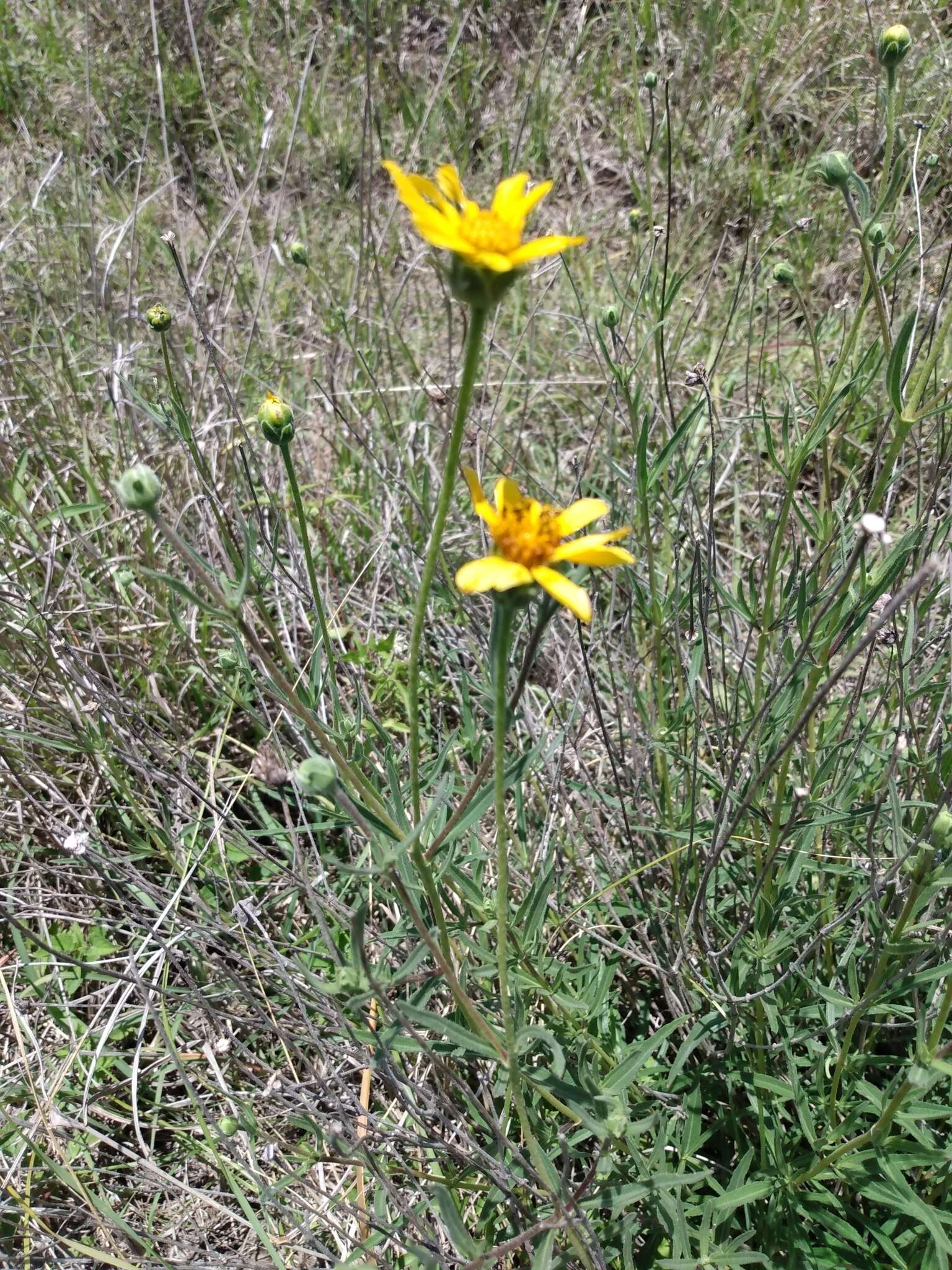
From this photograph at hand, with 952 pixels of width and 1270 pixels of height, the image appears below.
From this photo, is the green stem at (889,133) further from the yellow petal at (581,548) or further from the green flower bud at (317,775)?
the green flower bud at (317,775)

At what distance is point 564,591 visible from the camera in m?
1.21

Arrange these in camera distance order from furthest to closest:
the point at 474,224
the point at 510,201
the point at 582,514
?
the point at 582,514 < the point at 510,201 < the point at 474,224

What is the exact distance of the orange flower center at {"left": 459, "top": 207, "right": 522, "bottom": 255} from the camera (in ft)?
3.95

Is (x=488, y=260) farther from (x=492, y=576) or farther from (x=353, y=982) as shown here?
(x=353, y=982)

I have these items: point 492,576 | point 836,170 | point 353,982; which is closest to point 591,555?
point 492,576

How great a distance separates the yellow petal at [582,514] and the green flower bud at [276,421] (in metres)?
0.55

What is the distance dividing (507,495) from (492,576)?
221mm

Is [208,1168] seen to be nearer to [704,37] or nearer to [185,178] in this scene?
[185,178]

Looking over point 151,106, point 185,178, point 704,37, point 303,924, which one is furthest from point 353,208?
point 303,924

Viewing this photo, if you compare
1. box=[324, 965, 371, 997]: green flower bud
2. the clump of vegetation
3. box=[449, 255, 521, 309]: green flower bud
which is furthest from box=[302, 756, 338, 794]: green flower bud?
box=[449, 255, 521, 309]: green flower bud

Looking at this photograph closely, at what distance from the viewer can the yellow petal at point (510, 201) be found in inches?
49.4

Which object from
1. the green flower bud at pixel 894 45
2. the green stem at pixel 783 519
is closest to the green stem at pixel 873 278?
the green stem at pixel 783 519

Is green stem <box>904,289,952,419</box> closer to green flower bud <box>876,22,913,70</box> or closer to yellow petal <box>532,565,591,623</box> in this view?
green flower bud <box>876,22,913,70</box>

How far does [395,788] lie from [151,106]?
5.39 metres
